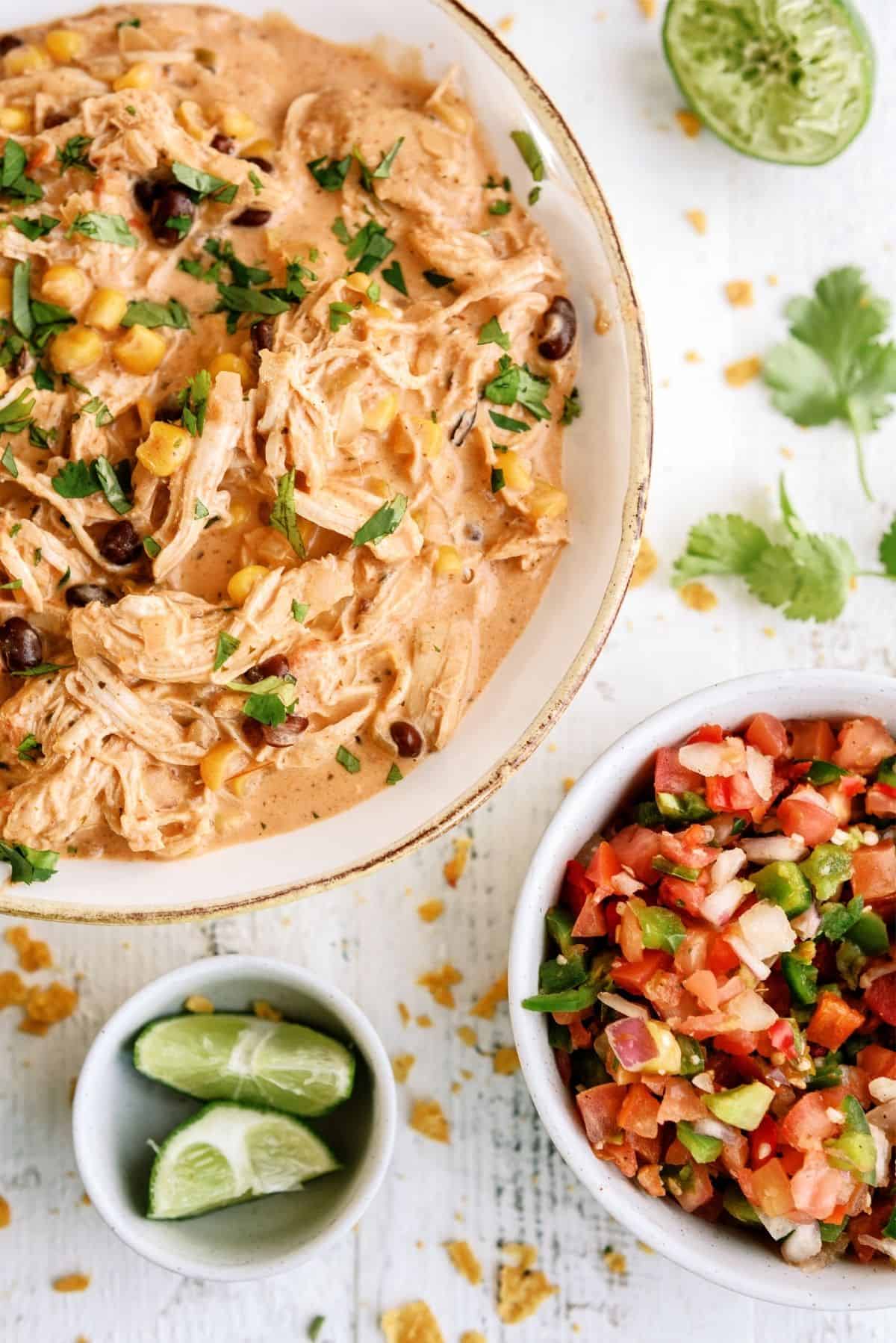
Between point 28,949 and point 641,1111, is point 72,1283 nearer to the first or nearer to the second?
point 28,949

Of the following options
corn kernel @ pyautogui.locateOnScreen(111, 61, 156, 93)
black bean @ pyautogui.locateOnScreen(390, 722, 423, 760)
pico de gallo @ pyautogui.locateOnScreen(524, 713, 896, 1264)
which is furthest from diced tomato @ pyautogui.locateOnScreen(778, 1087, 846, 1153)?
corn kernel @ pyautogui.locateOnScreen(111, 61, 156, 93)

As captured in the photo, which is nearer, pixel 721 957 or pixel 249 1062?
pixel 721 957

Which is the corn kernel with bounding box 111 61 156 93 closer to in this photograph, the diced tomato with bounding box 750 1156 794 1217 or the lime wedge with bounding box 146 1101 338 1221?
the lime wedge with bounding box 146 1101 338 1221

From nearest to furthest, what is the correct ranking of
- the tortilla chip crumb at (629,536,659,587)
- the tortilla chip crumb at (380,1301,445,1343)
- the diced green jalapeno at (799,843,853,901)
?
the diced green jalapeno at (799,843,853,901), the tortilla chip crumb at (380,1301,445,1343), the tortilla chip crumb at (629,536,659,587)

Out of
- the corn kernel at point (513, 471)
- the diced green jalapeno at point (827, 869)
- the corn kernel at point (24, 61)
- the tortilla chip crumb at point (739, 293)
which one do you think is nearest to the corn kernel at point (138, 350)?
the corn kernel at point (24, 61)

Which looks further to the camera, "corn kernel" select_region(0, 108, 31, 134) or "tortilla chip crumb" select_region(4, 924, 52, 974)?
"tortilla chip crumb" select_region(4, 924, 52, 974)

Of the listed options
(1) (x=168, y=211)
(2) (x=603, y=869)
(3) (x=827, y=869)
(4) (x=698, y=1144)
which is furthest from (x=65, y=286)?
(4) (x=698, y=1144)

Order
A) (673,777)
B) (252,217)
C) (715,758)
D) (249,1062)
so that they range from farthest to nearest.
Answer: (249,1062), (252,217), (673,777), (715,758)
